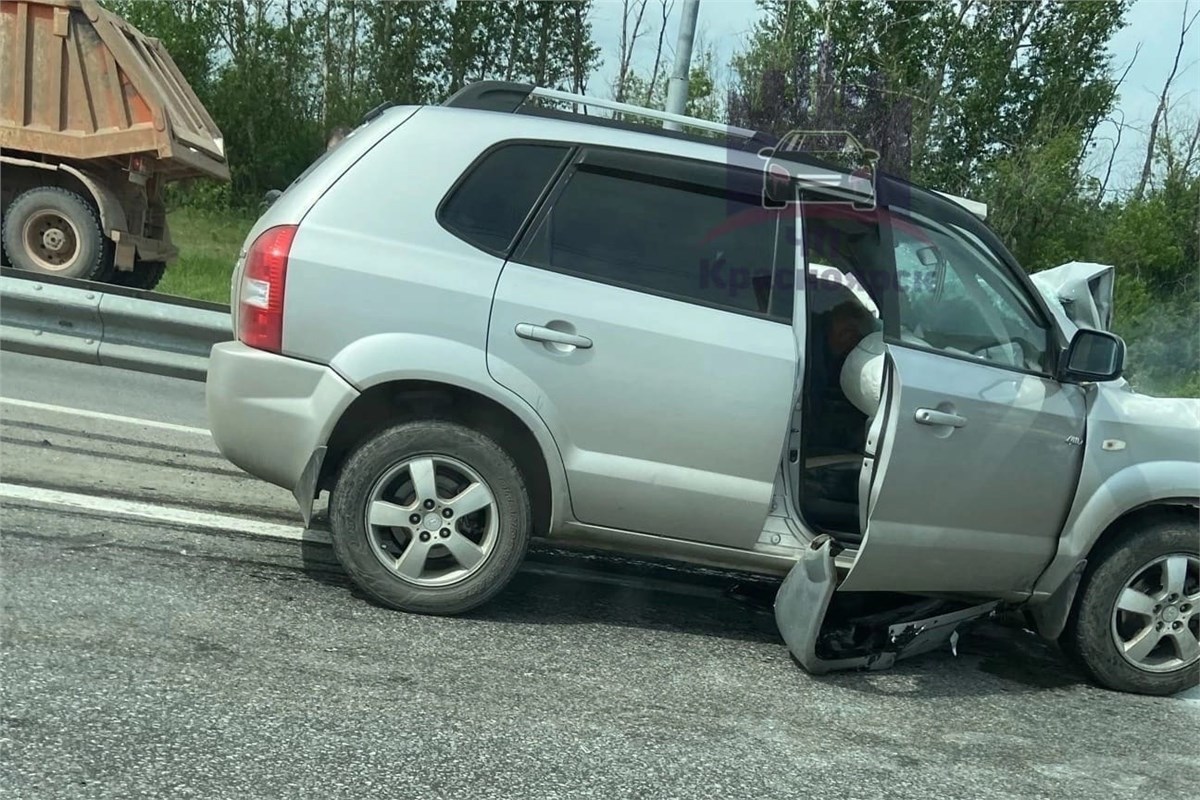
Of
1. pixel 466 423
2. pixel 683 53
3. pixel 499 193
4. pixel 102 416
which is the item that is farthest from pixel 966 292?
pixel 683 53

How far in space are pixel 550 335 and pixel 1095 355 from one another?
6.51 ft

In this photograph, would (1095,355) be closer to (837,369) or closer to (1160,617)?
(837,369)

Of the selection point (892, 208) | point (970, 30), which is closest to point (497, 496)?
point (892, 208)

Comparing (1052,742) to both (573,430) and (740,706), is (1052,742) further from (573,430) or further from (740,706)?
(573,430)

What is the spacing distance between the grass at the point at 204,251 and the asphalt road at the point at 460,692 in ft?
24.3

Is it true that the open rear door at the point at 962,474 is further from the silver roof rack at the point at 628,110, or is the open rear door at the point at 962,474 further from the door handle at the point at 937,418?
the silver roof rack at the point at 628,110

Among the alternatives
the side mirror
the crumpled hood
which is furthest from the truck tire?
the side mirror

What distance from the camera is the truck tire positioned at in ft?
34.3

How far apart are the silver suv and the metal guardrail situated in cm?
292

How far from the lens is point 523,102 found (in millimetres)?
4398

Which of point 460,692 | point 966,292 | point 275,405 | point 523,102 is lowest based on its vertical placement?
point 460,692

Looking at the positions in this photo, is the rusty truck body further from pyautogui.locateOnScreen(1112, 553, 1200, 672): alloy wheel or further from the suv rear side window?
pyautogui.locateOnScreen(1112, 553, 1200, 672): alloy wheel

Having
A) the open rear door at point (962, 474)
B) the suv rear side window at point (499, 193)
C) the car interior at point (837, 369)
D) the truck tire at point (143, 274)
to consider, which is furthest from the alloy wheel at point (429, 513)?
the truck tire at point (143, 274)

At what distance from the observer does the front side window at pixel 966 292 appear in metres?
4.20
